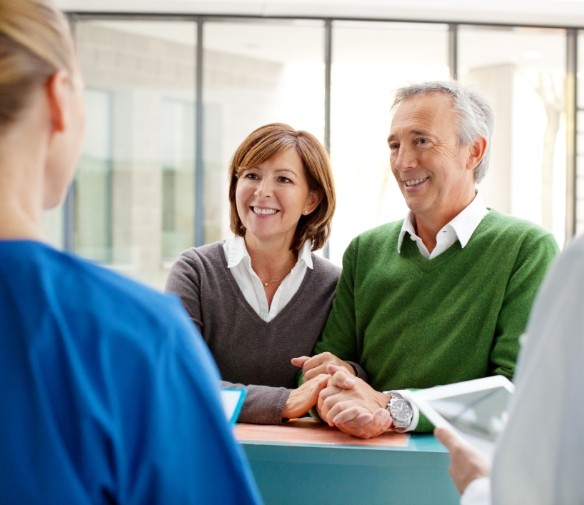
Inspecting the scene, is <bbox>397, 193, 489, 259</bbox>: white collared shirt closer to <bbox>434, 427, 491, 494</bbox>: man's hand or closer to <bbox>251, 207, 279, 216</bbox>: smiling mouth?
<bbox>251, 207, 279, 216</bbox>: smiling mouth

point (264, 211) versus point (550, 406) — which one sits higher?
point (264, 211)

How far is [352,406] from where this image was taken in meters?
1.65

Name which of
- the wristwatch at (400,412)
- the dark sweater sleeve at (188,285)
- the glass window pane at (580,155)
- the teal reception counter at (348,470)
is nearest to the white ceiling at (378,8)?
the glass window pane at (580,155)

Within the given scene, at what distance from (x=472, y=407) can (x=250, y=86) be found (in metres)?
5.93

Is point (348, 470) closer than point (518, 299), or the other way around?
point (348, 470)

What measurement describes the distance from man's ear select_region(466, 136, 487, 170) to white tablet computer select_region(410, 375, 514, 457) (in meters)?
0.81

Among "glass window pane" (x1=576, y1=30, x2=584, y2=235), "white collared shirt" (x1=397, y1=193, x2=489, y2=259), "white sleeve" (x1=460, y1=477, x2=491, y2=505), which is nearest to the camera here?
"white sleeve" (x1=460, y1=477, x2=491, y2=505)

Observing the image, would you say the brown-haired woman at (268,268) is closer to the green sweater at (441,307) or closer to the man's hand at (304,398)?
the green sweater at (441,307)

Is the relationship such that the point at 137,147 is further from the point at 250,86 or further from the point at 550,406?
the point at 550,406

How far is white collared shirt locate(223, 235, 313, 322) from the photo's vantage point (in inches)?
85.3

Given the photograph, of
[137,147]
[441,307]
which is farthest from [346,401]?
[137,147]

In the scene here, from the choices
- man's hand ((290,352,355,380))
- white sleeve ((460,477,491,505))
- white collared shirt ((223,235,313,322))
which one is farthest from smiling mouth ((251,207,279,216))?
white sleeve ((460,477,491,505))

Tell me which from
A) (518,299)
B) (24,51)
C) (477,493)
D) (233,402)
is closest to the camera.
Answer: (24,51)

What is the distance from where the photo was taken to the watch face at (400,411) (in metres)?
1.68
